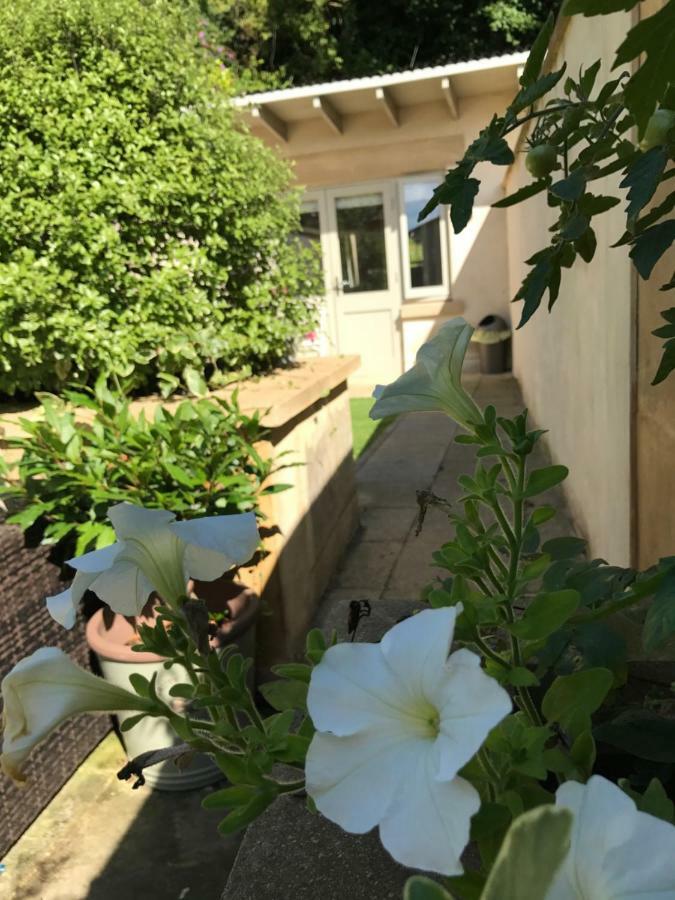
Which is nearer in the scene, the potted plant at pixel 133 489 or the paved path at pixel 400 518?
the potted plant at pixel 133 489

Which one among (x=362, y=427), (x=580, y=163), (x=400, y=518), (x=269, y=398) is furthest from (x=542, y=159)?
(x=362, y=427)

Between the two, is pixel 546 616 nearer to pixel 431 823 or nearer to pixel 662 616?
pixel 662 616

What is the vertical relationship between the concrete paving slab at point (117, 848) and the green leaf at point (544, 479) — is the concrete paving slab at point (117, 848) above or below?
below

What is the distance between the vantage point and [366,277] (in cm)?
973

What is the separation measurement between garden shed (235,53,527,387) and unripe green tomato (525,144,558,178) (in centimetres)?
756

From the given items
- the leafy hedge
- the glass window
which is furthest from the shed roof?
the leafy hedge

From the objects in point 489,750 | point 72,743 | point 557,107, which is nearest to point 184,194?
point 72,743

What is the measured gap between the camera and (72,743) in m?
2.52

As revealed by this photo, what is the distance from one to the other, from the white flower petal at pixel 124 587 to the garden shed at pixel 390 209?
7891mm

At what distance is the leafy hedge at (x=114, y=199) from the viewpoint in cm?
278

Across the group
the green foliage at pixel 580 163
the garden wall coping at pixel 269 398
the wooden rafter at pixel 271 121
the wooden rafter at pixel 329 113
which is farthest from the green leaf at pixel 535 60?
the wooden rafter at pixel 329 113

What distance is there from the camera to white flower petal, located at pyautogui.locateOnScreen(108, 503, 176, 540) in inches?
25.9

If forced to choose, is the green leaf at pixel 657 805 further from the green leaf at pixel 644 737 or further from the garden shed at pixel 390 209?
the garden shed at pixel 390 209

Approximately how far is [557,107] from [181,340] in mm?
Answer: 2307
